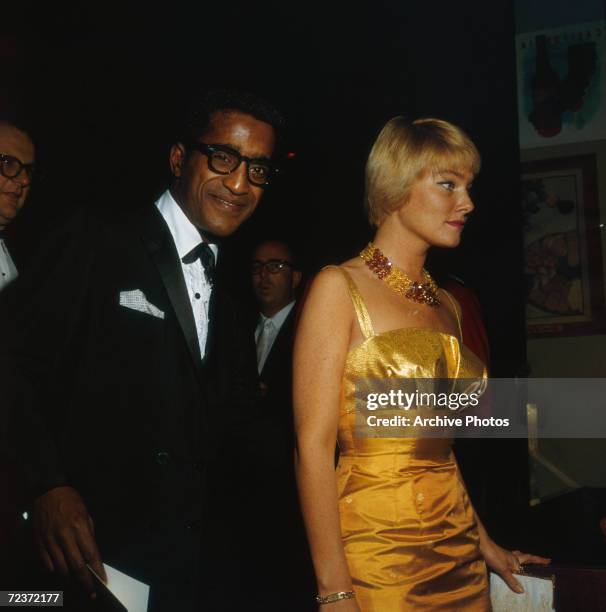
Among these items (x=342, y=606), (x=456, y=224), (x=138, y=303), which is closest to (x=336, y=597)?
(x=342, y=606)

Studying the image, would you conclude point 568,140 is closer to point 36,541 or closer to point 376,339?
point 376,339

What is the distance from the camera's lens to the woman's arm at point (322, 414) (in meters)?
1.07

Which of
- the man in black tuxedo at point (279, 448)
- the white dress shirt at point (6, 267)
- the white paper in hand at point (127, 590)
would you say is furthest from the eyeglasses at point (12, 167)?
the white paper in hand at point (127, 590)

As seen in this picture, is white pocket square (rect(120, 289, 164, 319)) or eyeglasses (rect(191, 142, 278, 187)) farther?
eyeglasses (rect(191, 142, 278, 187))

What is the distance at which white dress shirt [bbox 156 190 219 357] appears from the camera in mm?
1312

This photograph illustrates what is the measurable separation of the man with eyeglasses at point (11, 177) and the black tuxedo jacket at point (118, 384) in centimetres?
41

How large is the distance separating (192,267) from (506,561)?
0.88 m

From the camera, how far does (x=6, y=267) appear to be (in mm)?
1479

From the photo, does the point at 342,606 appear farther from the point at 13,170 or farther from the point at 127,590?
the point at 13,170

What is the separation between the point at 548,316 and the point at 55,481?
1793mm

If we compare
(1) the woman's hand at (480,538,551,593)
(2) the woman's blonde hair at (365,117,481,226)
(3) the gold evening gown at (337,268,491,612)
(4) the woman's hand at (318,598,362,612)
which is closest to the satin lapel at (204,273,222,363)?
(3) the gold evening gown at (337,268,491,612)

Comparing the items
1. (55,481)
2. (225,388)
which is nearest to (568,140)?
(225,388)

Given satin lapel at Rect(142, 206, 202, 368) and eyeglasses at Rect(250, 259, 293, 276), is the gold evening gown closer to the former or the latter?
satin lapel at Rect(142, 206, 202, 368)

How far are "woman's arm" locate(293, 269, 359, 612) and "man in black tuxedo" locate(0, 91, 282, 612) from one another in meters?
0.19
